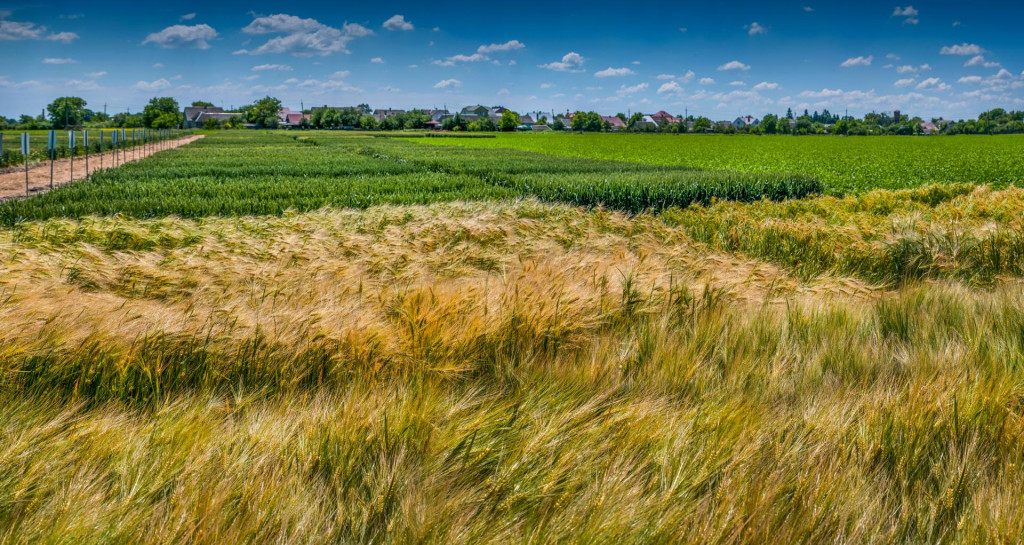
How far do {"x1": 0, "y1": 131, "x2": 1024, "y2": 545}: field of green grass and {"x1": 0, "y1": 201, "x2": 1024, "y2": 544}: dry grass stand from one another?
0.04 feet

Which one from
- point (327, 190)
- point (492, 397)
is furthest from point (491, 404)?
point (327, 190)

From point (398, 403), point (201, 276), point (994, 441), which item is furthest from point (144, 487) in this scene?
point (994, 441)

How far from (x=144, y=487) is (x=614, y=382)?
180 cm

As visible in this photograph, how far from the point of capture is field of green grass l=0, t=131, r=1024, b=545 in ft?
4.99

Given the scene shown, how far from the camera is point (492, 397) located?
231cm

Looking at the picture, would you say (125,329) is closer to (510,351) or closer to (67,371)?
(67,371)

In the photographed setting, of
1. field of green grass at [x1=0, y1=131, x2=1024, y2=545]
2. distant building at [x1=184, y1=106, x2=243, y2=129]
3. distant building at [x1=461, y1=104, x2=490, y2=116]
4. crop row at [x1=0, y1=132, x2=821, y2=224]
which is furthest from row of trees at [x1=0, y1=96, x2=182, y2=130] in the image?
field of green grass at [x1=0, y1=131, x2=1024, y2=545]

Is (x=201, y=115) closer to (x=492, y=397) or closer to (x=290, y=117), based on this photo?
(x=290, y=117)

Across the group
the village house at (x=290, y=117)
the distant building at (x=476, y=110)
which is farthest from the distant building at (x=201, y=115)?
the distant building at (x=476, y=110)

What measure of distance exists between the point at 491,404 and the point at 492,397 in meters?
0.08

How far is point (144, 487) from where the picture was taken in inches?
61.4

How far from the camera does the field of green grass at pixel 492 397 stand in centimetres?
152

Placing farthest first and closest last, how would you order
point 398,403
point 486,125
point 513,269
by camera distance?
1. point 486,125
2. point 513,269
3. point 398,403

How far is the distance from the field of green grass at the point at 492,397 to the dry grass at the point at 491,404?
0.04ft
